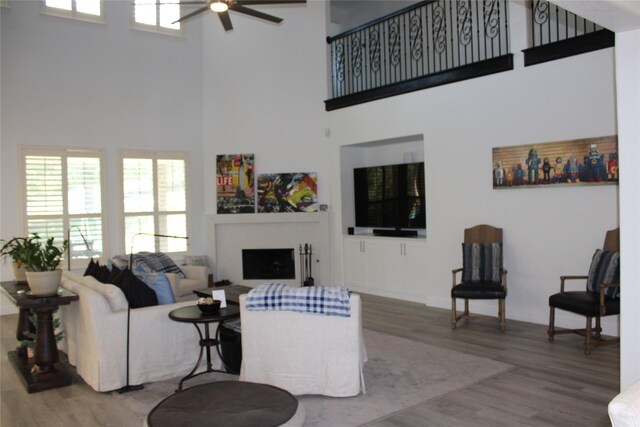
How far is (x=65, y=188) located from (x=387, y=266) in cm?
523

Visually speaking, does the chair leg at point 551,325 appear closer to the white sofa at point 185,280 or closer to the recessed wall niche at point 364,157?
Answer: the recessed wall niche at point 364,157

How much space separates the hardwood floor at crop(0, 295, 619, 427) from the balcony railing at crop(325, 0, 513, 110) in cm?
333

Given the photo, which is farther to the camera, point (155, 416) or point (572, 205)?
point (572, 205)

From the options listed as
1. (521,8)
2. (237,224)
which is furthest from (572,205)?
(237,224)

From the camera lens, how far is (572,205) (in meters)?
6.02

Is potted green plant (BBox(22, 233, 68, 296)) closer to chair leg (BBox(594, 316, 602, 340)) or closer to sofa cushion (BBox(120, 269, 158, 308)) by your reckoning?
sofa cushion (BBox(120, 269, 158, 308))

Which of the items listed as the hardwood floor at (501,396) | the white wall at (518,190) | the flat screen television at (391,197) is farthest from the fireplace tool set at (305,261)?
the hardwood floor at (501,396)

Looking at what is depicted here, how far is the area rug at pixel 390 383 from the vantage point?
3.93 m

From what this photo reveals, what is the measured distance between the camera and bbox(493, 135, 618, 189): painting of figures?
18.6 ft

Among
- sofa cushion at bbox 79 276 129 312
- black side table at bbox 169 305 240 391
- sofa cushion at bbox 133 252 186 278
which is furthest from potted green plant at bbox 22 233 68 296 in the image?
sofa cushion at bbox 133 252 186 278

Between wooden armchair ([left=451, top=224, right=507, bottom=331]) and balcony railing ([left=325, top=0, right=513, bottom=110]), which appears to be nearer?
wooden armchair ([left=451, top=224, right=507, bottom=331])

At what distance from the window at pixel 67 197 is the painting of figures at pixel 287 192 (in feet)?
8.94

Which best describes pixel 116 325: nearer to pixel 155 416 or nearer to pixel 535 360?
pixel 155 416

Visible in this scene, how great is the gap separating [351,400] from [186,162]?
264 inches
